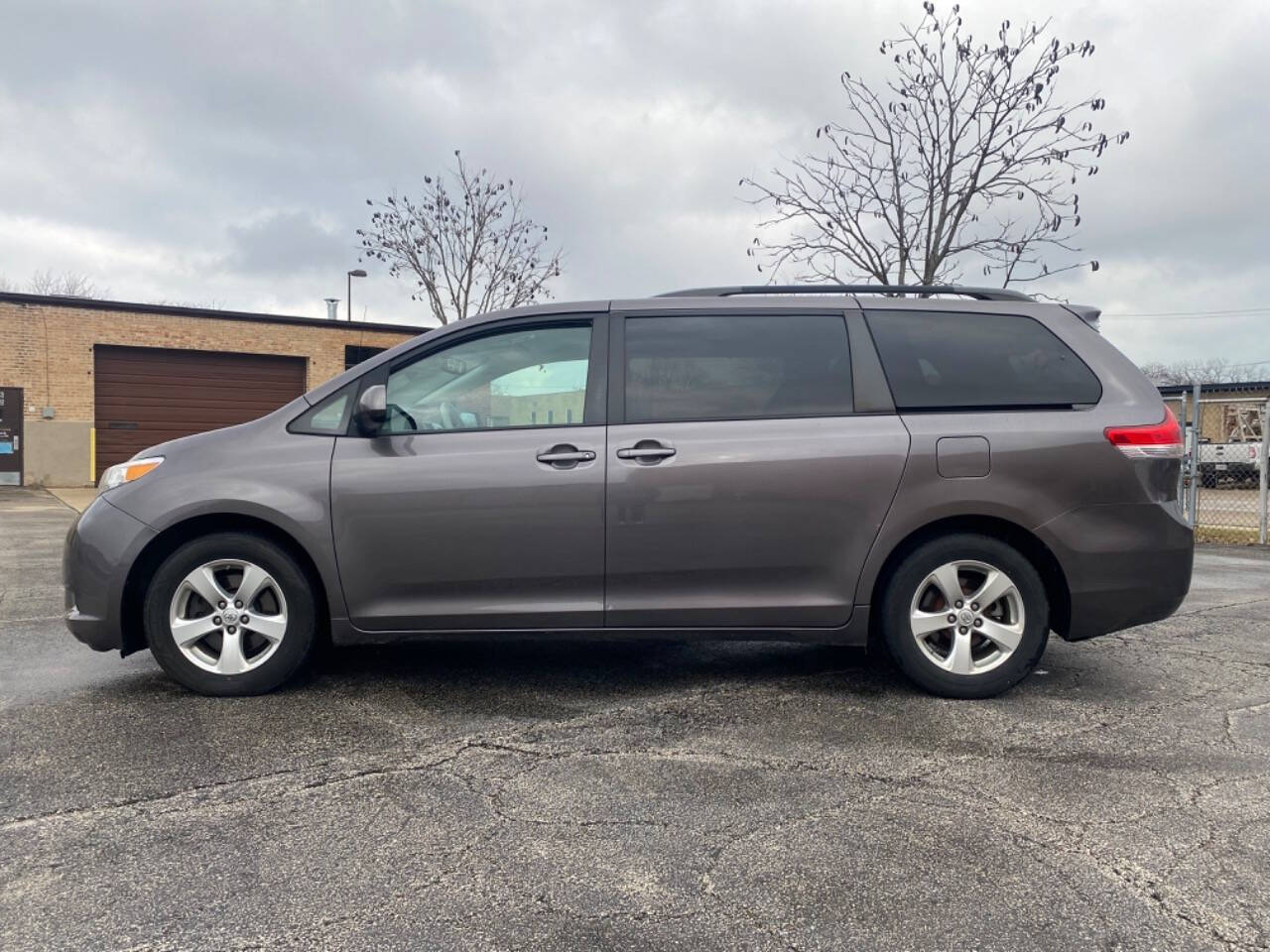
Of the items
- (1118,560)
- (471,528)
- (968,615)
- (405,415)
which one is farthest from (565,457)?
(1118,560)

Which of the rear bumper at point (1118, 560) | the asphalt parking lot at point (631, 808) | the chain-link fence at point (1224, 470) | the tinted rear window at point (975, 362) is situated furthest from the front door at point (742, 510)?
the chain-link fence at point (1224, 470)

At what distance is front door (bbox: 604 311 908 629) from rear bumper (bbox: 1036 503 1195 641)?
814 millimetres

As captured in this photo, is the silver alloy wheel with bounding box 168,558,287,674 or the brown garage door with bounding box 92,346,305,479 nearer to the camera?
the silver alloy wheel with bounding box 168,558,287,674

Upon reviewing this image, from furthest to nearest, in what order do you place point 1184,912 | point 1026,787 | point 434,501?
point 434,501, point 1026,787, point 1184,912

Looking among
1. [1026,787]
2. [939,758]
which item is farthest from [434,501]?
[1026,787]

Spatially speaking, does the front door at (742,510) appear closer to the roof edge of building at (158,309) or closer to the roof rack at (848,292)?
the roof rack at (848,292)

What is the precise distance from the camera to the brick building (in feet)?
62.1

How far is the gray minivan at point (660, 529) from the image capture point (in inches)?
154

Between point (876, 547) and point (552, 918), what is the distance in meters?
2.26

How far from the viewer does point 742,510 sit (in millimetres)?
3910

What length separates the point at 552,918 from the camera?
86.6 inches

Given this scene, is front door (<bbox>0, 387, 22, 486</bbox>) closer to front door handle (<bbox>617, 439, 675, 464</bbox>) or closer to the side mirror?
the side mirror

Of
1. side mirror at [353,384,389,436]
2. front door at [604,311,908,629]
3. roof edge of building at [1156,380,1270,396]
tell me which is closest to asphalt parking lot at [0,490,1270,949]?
front door at [604,311,908,629]

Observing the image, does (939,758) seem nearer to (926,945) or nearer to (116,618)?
(926,945)
